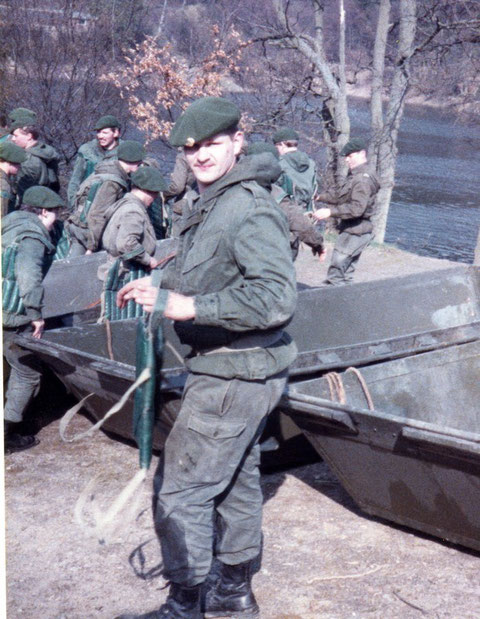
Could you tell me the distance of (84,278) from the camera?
7590mm

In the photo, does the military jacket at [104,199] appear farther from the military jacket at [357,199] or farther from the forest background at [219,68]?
the forest background at [219,68]

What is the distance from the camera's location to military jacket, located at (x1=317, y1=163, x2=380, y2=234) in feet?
27.7

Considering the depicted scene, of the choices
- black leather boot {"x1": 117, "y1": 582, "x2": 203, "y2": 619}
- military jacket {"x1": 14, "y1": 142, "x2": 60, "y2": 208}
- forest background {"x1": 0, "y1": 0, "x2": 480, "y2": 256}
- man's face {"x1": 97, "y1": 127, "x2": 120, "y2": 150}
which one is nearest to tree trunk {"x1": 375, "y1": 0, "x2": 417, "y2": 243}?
forest background {"x1": 0, "y1": 0, "x2": 480, "y2": 256}

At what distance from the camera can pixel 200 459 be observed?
328 cm

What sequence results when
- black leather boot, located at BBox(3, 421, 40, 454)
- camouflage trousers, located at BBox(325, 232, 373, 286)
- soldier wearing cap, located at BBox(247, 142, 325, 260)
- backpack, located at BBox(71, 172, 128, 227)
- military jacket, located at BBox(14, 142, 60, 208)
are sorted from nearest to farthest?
black leather boot, located at BBox(3, 421, 40, 454) < backpack, located at BBox(71, 172, 128, 227) < soldier wearing cap, located at BBox(247, 142, 325, 260) < military jacket, located at BBox(14, 142, 60, 208) < camouflage trousers, located at BBox(325, 232, 373, 286)

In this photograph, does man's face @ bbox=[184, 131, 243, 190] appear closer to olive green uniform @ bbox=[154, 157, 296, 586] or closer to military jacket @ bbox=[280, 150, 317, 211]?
olive green uniform @ bbox=[154, 157, 296, 586]

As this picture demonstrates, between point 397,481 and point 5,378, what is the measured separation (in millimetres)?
2987

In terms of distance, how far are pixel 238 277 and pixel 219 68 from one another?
13.4m

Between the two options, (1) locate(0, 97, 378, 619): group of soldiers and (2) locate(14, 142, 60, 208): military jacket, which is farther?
(2) locate(14, 142, 60, 208): military jacket

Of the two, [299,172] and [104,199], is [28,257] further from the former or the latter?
[299,172]

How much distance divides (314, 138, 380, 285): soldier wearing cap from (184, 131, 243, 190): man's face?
5053 mm

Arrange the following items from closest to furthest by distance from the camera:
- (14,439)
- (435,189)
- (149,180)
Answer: (14,439), (149,180), (435,189)

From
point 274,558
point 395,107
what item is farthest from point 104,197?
point 395,107

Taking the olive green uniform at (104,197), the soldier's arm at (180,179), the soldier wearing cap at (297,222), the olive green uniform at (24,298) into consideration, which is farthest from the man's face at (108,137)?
the olive green uniform at (24,298)
